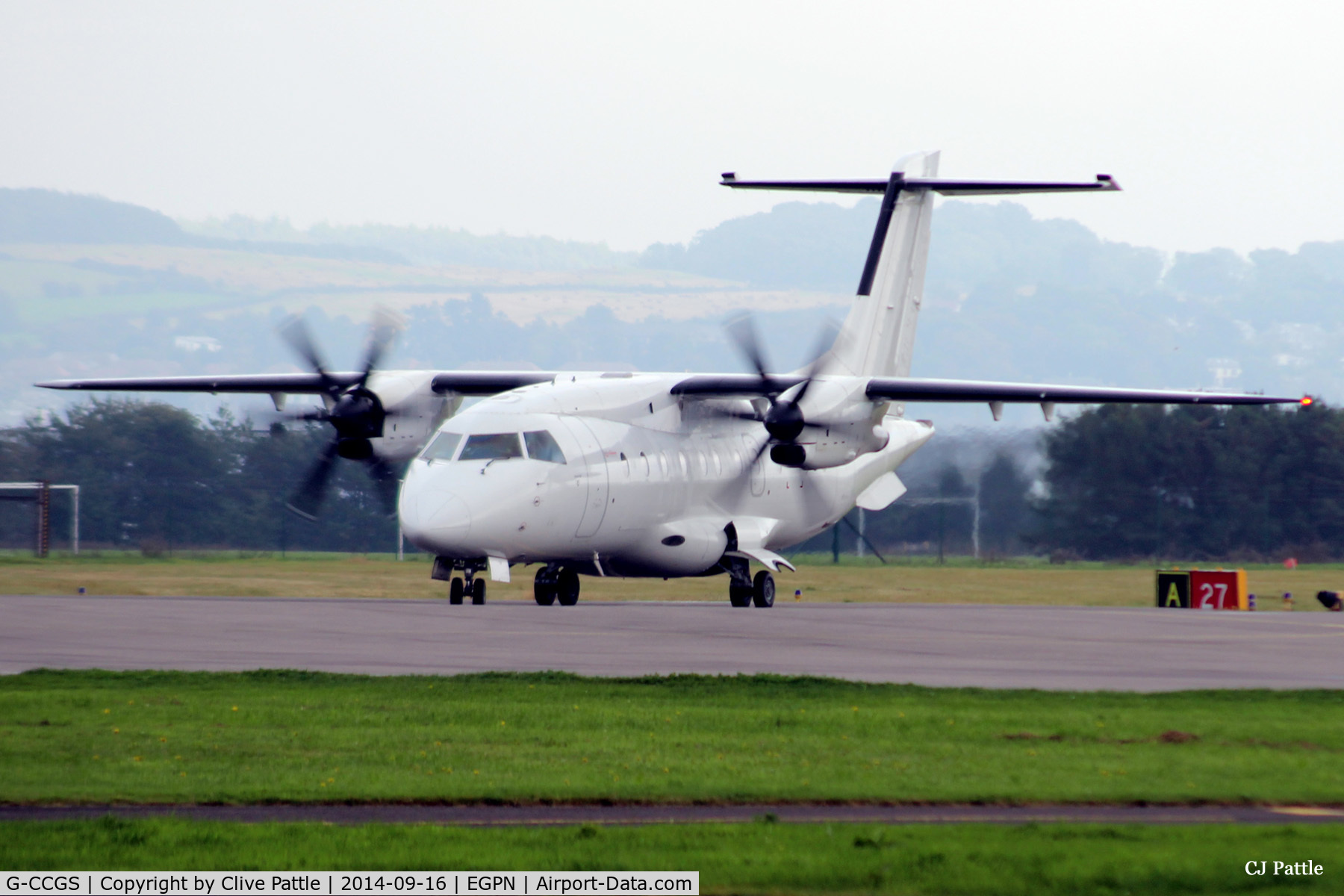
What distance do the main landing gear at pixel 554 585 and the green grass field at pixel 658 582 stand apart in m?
3.68

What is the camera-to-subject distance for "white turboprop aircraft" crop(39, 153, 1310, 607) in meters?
26.6

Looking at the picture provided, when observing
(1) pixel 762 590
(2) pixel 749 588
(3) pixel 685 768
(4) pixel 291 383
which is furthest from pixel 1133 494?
(3) pixel 685 768

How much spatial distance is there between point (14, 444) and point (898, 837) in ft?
212

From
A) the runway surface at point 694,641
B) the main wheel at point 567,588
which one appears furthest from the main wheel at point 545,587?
the runway surface at point 694,641

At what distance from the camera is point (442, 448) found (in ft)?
88.1

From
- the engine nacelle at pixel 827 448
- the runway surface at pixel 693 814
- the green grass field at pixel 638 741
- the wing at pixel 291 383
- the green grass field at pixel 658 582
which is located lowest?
the green grass field at pixel 658 582

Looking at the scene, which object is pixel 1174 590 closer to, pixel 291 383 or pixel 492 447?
pixel 492 447

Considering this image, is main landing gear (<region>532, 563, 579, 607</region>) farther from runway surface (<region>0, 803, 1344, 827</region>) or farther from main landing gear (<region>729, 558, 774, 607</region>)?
runway surface (<region>0, 803, 1344, 827</region>)

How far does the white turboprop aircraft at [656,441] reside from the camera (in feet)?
87.2

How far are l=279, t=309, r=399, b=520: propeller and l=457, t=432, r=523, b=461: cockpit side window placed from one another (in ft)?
15.1

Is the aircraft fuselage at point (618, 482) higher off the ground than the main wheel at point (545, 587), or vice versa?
the aircraft fuselage at point (618, 482)

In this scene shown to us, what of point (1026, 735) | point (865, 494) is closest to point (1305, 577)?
point (865, 494)

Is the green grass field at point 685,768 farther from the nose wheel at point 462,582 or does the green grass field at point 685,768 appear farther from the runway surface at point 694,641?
the nose wheel at point 462,582

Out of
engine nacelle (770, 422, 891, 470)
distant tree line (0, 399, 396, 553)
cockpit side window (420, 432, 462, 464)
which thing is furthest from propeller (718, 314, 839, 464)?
distant tree line (0, 399, 396, 553)
